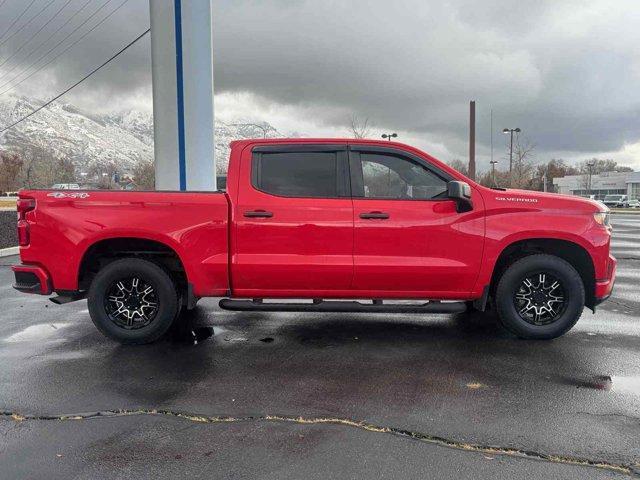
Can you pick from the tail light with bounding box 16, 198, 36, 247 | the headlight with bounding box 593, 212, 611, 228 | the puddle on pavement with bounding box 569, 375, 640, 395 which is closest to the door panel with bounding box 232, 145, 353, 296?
the tail light with bounding box 16, 198, 36, 247

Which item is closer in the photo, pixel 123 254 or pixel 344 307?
pixel 344 307

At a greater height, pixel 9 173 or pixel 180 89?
pixel 9 173

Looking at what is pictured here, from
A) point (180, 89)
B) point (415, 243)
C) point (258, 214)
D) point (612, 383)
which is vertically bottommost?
point (612, 383)

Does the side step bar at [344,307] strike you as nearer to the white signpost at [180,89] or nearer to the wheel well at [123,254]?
the wheel well at [123,254]

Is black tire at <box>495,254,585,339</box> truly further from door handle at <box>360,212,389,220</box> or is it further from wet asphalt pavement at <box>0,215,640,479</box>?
door handle at <box>360,212,389,220</box>

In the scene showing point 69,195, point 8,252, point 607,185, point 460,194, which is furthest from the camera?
point 607,185

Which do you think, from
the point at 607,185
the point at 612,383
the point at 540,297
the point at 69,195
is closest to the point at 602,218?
the point at 540,297

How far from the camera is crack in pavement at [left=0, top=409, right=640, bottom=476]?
292cm

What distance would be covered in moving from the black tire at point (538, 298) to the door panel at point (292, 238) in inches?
64.1

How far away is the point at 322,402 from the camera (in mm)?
3795

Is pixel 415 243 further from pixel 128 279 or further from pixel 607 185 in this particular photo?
pixel 607 185

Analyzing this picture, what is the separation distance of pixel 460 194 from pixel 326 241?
54.0 inches

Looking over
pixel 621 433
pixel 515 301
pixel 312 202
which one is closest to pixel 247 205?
pixel 312 202

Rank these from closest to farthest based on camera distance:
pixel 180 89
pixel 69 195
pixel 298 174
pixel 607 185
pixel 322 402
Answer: pixel 322 402
pixel 69 195
pixel 298 174
pixel 180 89
pixel 607 185
